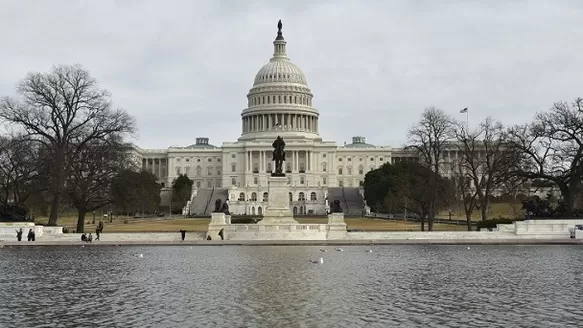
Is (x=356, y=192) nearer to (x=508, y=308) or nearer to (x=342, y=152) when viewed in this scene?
(x=342, y=152)

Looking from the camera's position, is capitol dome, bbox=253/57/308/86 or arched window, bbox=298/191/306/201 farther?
capitol dome, bbox=253/57/308/86

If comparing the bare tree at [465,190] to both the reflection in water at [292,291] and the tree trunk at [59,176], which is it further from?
the tree trunk at [59,176]

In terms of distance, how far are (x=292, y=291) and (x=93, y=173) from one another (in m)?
39.3

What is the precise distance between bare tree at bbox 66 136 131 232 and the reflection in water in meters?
25.0

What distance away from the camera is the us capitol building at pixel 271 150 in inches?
6983

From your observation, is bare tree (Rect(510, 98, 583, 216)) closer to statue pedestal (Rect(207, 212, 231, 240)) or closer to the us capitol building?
statue pedestal (Rect(207, 212, 231, 240))

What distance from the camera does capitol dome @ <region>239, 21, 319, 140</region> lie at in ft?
591

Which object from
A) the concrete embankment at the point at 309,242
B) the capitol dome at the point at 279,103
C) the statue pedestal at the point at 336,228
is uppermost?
the capitol dome at the point at 279,103

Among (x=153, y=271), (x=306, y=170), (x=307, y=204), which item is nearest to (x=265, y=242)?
(x=153, y=271)

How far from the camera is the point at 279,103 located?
18012cm

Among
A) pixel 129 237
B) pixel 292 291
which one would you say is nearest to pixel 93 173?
pixel 129 237

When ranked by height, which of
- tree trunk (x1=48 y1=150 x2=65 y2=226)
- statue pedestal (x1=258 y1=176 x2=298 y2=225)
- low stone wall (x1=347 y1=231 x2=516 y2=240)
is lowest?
low stone wall (x1=347 y1=231 x2=516 y2=240)

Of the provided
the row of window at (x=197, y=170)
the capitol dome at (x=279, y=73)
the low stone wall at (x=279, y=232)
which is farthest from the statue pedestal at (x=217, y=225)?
the row of window at (x=197, y=170)

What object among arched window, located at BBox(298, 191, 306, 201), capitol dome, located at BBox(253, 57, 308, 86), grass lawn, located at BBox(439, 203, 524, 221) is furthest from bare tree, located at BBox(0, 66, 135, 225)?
capitol dome, located at BBox(253, 57, 308, 86)
